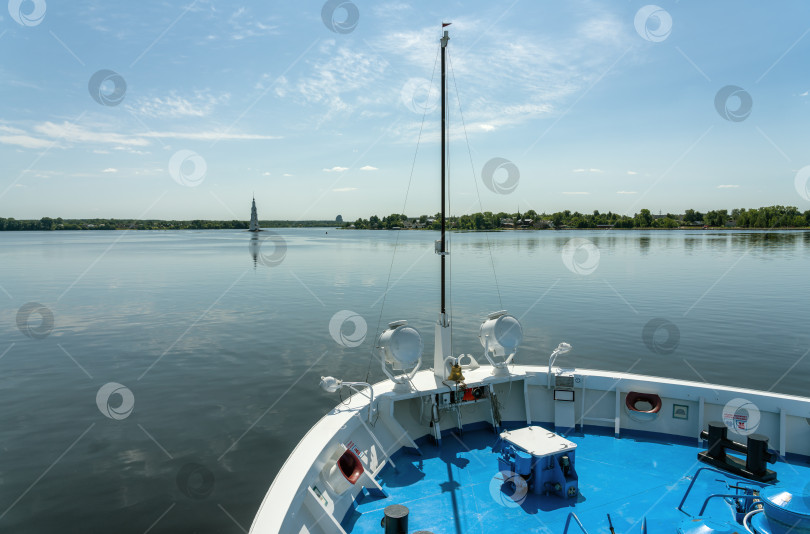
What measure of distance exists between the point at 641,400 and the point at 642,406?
12 cm

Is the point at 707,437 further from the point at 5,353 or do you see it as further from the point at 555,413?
the point at 5,353

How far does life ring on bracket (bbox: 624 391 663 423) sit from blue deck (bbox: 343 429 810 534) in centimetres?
46

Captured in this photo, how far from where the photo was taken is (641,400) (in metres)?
9.10

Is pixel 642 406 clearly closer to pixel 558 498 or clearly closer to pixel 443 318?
pixel 558 498

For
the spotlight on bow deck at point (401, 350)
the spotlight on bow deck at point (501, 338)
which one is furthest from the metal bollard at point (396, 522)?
the spotlight on bow deck at point (501, 338)

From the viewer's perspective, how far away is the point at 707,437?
8094mm

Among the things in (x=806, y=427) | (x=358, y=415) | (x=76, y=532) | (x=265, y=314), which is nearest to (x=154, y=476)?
(x=76, y=532)

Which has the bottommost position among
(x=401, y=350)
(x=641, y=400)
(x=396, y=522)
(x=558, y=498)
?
(x=558, y=498)

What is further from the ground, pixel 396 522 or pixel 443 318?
pixel 443 318

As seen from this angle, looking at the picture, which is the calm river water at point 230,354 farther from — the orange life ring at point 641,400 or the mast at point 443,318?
the orange life ring at point 641,400

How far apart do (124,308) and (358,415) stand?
2781cm

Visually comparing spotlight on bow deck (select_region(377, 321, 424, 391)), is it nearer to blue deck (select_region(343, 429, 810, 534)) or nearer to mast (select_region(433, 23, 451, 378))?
mast (select_region(433, 23, 451, 378))

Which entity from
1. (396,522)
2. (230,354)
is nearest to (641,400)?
(396,522)

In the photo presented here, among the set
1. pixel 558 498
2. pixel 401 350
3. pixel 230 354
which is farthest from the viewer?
pixel 230 354
